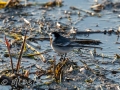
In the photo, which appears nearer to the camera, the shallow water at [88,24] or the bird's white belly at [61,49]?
the bird's white belly at [61,49]

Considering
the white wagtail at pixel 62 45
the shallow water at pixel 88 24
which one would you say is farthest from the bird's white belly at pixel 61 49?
the shallow water at pixel 88 24

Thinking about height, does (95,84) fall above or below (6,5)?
below

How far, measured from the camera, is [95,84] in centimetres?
677

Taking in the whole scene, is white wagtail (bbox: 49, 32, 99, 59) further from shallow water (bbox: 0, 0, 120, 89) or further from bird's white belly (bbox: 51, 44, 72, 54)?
shallow water (bbox: 0, 0, 120, 89)

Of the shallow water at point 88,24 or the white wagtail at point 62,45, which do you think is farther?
the shallow water at point 88,24

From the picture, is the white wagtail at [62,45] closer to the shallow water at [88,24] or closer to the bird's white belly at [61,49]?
the bird's white belly at [61,49]

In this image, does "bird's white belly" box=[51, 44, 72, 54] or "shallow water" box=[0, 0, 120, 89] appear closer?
"bird's white belly" box=[51, 44, 72, 54]

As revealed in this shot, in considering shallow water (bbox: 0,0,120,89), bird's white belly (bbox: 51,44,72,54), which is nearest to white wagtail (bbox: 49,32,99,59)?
bird's white belly (bbox: 51,44,72,54)

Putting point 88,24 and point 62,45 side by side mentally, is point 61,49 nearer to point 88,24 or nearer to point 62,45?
point 62,45

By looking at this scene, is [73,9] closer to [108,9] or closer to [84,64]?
[108,9]

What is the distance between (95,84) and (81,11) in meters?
3.93

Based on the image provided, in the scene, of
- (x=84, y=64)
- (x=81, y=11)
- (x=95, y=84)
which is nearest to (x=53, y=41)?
(x=84, y=64)

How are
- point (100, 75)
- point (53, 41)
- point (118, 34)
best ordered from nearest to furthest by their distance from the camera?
point (100, 75)
point (53, 41)
point (118, 34)

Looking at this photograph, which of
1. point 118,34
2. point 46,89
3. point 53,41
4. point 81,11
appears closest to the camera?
point 46,89
